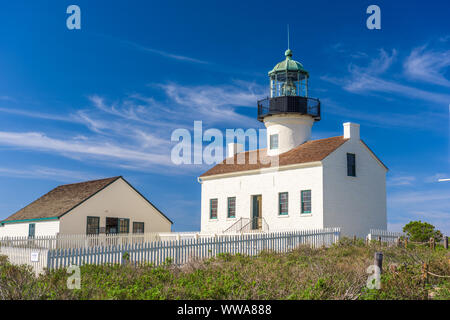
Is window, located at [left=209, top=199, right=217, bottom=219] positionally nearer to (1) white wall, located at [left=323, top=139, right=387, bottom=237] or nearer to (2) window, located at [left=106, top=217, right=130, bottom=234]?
(2) window, located at [left=106, top=217, right=130, bottom=234]

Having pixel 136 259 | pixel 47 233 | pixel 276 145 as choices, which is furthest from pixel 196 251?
pixel 47 233

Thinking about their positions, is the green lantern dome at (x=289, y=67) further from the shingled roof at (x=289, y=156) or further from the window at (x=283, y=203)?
the window at (x=283, y=203)

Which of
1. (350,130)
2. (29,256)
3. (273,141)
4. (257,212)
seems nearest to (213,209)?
(257,212)

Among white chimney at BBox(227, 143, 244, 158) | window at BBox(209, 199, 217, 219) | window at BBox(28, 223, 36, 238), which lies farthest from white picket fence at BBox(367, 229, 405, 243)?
window at BBox(28, 223, 36, 238)

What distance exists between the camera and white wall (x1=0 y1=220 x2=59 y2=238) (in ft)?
87.9

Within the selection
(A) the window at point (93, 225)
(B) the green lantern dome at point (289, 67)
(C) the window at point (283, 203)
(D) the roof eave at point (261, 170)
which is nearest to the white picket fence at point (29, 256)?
(A) the window at point (93, 225)

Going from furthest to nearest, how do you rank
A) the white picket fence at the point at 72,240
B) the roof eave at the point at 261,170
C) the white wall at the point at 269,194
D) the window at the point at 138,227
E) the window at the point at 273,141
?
1. the window at the point at 138,227
2. the window at the point at 273,141
3. the roof eave at the point at 261,170
4. the white wall at the point at 269,194
5. the white picket fence at the point at 72,240

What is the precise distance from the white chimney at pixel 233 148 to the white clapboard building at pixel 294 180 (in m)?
1.87

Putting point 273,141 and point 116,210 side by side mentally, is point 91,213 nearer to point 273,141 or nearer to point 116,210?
point 116,210

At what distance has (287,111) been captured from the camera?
2717 centimetres

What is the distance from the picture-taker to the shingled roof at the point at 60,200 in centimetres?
2761

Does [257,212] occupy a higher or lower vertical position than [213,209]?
lower

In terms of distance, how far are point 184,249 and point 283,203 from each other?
10257 mm
